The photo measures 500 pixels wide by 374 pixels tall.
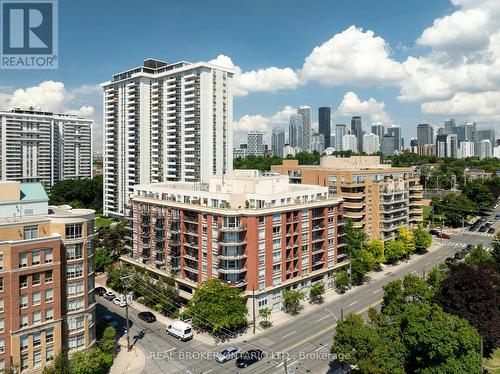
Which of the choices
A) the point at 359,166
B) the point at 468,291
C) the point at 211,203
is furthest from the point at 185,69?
the point at 468,291

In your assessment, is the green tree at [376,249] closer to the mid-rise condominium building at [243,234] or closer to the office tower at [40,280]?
the mid-rise condominium building at [243,234]

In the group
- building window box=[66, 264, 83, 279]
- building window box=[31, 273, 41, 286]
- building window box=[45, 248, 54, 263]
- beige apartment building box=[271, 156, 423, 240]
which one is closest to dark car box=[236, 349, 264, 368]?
building window box=[66, 264, 83, 279]

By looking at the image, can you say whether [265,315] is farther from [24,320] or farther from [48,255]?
[24,320]

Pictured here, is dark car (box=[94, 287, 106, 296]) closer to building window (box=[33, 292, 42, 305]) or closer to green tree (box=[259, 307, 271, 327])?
building window (box=[33, 292, 42, 305])

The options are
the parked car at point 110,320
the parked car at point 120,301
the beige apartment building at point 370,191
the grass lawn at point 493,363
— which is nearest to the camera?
the grass lawn at point 493,363

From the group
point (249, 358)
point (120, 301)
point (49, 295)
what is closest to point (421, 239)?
point (249, 358)

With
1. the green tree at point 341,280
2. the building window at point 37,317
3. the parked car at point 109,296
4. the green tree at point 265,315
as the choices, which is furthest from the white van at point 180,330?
the green tree at point 341,280

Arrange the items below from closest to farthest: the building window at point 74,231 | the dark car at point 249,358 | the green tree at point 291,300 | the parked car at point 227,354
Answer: the building window at point 74,231 → the dark car at point 249,358 → the parked car at point 227,354 → the green tree at point 291,300

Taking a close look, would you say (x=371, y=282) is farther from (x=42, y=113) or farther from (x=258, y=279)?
(x=42, y=113)
